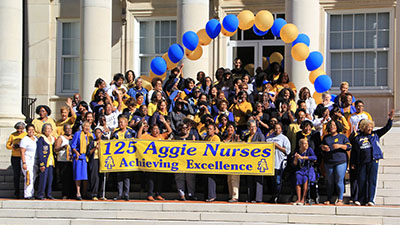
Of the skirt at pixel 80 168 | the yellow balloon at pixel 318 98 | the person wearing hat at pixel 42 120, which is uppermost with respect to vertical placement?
the yellow balloon at pixel 318 98

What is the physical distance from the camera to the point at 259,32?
20422mm

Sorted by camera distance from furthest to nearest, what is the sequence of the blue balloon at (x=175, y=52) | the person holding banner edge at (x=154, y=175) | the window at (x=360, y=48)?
1. the window at (x=360, y=48)
2. the blue balloon at (x=175, y=52)
3. the person holding banner edge at (x=154, y=175)

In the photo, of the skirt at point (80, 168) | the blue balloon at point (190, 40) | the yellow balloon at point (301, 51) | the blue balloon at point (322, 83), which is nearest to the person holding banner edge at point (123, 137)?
the skirt at point (80, 168)

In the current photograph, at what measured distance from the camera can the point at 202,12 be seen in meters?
22.6

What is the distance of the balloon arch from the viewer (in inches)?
747

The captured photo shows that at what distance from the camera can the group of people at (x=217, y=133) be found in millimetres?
16250

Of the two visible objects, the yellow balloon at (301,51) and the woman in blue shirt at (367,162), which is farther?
the yellow balloon at (301,51)

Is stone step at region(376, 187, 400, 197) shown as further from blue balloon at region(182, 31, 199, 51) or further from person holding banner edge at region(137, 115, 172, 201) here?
blue balloon at region(182, 31, 199, 51)

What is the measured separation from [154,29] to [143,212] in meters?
11.6

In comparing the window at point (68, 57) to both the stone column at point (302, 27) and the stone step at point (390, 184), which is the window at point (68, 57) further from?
the stone step at point (390, 184)

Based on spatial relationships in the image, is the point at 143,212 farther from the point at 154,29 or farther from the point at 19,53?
the point at 154,29

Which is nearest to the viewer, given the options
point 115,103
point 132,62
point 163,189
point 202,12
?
point 163,189

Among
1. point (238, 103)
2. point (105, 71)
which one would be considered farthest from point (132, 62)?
point (238, 103)

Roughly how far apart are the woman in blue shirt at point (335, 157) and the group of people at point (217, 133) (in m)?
0.02
